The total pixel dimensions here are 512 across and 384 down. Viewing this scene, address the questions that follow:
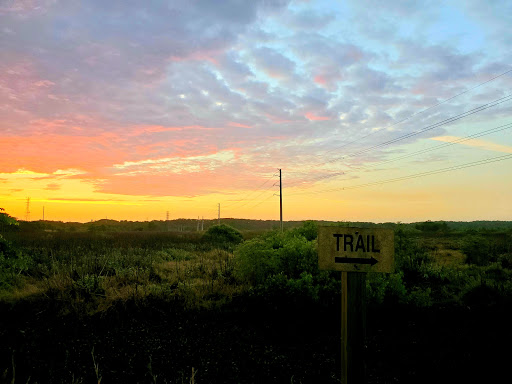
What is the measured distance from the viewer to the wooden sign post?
3.30 m

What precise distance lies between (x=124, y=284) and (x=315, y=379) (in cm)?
648

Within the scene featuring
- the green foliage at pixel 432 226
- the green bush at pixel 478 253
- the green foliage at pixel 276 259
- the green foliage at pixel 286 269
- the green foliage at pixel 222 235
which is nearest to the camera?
the green foliage at pixel 286 269

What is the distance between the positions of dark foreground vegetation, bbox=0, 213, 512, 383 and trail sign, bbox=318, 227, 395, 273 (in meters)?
1.96

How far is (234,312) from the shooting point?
838cm

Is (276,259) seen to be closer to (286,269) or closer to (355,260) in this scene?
(286,269)

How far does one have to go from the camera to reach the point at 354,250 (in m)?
3.32

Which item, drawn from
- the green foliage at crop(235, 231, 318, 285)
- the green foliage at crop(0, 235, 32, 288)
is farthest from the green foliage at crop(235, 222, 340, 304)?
the green foliage at crop(0, 235, 32, 288)

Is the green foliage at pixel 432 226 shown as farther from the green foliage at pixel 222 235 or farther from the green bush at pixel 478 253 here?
the green bush at pixel 478 253

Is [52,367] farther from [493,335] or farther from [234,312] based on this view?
[493,335]

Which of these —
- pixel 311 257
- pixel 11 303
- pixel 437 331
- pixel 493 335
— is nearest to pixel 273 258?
pixel 311 257

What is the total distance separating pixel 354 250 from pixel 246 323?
5138mm

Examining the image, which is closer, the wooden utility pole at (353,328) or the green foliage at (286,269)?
the wooden utility pole at (353,328)

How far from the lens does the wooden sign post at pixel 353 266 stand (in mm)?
3297

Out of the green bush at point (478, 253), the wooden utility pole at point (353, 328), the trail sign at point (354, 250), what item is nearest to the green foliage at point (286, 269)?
the wooden utility pole at point (353, 328)
